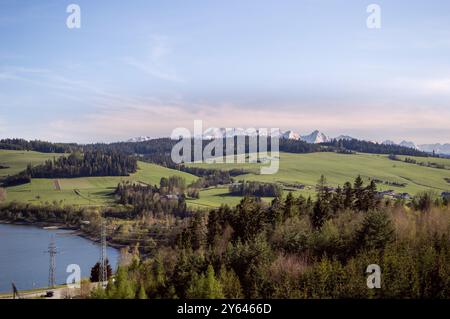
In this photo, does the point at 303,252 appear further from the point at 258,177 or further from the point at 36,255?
the point at 258,177

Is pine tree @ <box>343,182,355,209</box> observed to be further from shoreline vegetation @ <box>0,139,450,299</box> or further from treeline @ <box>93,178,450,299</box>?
treeline @ <box>93,178,450,299</box>

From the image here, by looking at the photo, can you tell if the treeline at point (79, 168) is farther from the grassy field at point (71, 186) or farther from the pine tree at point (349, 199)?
the pine tree at point (349, 199)

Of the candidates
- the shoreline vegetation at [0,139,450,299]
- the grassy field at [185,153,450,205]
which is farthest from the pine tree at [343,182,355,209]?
the grassy field at [185,153,450,205]

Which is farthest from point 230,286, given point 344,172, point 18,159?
point 18,159

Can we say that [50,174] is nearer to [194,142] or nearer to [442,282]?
[194,142]

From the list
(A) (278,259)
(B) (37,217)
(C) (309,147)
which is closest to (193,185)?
(B) (37,217)

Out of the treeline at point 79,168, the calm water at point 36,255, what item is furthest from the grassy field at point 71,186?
the calm water at point 36,255
